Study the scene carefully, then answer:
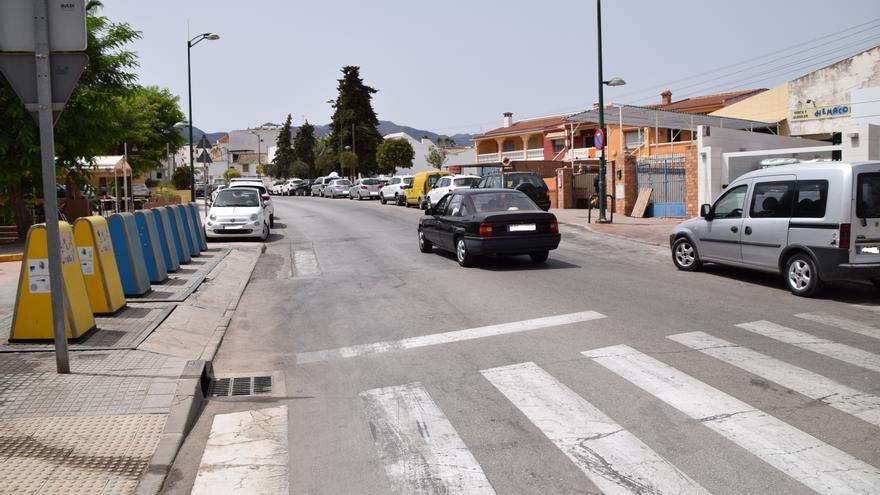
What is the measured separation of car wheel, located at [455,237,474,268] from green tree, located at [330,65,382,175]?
68634 mm

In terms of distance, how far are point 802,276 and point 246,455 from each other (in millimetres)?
8516

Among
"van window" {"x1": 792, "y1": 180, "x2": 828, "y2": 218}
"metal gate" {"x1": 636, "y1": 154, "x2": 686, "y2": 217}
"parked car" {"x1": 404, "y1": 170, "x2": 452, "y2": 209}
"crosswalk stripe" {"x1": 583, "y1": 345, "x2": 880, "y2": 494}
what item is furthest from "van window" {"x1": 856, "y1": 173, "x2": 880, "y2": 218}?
"parked car" {"x1": 404, "y1": 170, "x2": 452, "y2": 209}

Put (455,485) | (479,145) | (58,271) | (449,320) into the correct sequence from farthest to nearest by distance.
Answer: (479,145) → (449,320) → (58,271) → (455,485)

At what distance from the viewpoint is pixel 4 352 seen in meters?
7.28

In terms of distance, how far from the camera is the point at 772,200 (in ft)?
37.2

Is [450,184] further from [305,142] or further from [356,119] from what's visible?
[305,142]

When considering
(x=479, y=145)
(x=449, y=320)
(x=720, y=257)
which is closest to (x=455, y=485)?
(x=449, y=320)

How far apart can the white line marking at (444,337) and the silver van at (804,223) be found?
3420 mm

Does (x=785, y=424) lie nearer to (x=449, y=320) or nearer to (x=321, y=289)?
(x=449, y=320)

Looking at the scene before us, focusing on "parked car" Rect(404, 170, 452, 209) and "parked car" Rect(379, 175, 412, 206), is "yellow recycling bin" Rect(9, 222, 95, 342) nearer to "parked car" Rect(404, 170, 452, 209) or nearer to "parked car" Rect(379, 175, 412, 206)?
"parked car" Rect(404, 170, 452, 209)

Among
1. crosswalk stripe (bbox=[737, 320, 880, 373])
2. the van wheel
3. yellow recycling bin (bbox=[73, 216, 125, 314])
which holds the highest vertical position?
yellow recycling bin (bbox=[73, 216, 125, 314])

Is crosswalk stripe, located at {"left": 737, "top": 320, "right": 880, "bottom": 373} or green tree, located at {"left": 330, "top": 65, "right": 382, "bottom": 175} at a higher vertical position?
green tree, located at {"left": 330, "top": 65, "right": 382, "bottom": 175}

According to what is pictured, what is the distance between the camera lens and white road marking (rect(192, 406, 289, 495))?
177 inches

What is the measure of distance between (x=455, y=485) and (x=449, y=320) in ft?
16.4
